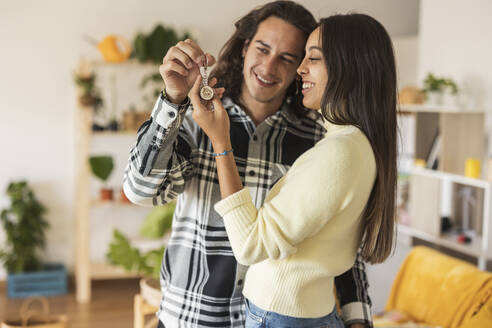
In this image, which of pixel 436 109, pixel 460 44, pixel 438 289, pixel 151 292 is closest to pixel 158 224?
pixel 151 292

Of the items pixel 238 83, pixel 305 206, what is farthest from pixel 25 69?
pixel 305 206

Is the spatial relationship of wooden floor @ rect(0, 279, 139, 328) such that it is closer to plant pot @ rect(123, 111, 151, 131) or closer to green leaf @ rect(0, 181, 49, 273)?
green leaf @ rect(0, 181, 49, 273)

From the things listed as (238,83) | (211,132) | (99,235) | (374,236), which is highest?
(238,83)

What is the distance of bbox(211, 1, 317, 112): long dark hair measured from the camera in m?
1.35

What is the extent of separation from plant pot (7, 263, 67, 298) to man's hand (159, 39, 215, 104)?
3.23 meters

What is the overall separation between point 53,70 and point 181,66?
3211 millimetres

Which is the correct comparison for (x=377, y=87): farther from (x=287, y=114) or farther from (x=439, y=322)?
(x=439, y=322)

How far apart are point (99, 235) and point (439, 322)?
2.68 metres

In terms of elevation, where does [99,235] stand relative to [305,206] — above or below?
below

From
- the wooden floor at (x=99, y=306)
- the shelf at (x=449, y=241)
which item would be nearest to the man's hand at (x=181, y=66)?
the shelf at (x=449, y=241)

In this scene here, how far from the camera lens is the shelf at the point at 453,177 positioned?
10.4 ft

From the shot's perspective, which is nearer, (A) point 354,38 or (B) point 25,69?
(A) point 354,38

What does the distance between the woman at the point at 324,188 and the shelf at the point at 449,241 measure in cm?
232

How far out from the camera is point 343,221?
1034mm
